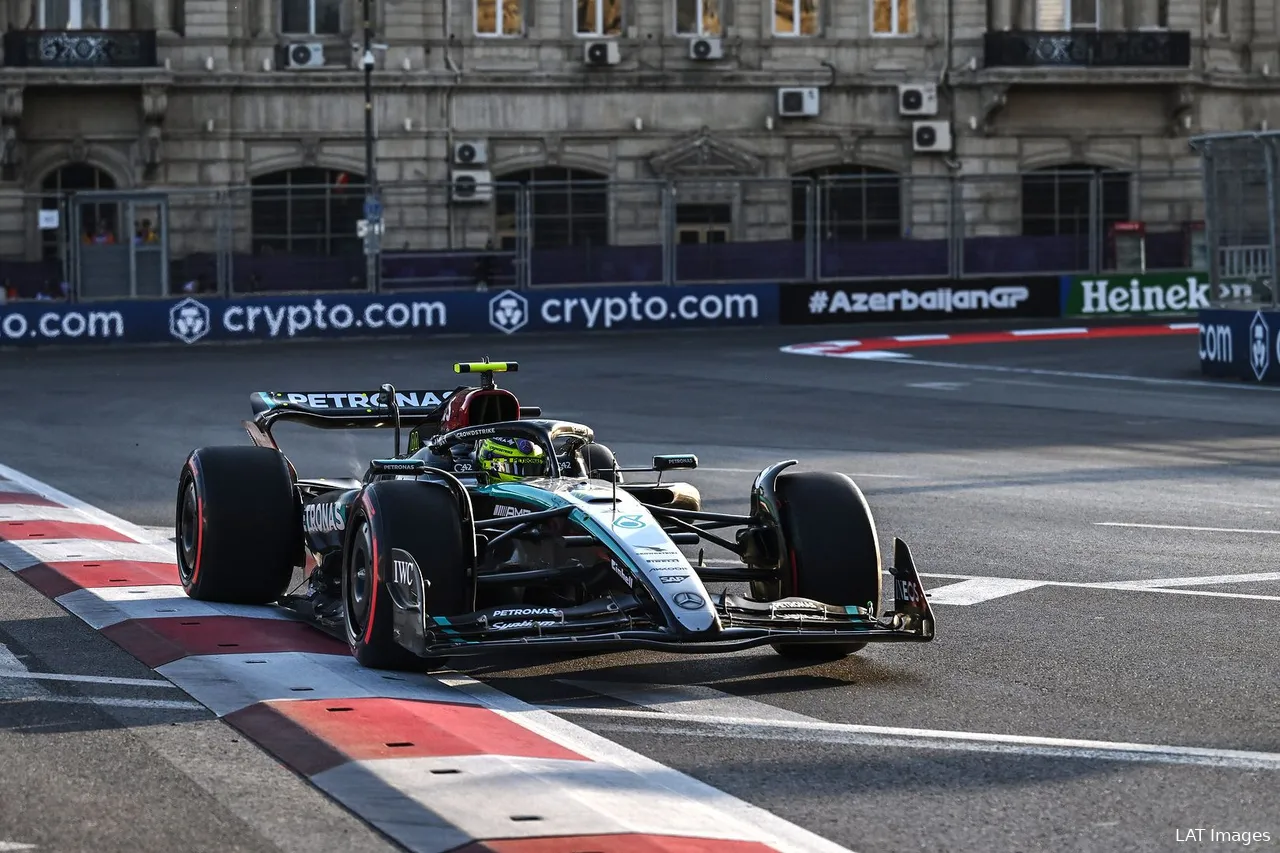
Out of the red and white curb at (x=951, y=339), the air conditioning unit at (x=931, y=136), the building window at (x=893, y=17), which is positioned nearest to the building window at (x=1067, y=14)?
the building window at (x=893, y=17)

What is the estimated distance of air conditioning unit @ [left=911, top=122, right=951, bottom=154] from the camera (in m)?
44.5

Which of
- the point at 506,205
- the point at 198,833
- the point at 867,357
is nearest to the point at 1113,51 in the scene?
the point at 506,205

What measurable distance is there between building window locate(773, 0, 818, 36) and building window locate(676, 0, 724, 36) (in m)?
→ 1.26

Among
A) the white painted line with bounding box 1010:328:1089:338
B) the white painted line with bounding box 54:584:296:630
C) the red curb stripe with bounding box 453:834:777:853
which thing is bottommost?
the red curb stripe with bounding box 453:834:777:853

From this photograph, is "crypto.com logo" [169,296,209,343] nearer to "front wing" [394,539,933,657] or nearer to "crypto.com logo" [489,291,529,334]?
"crypto.com logo" [489,291,529,334]

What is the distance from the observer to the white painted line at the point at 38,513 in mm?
13141

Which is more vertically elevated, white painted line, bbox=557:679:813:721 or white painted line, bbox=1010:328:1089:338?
white painted line, bbox=1010:328:1089:338

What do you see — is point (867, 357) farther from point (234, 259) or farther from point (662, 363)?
point (234, 259)

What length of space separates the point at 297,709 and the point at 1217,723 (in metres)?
3.24

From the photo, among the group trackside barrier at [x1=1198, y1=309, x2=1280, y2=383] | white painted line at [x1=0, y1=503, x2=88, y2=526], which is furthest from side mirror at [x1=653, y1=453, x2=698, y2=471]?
trackside barrier at [x1=1198, y1=309, x2=1280, y2=383]

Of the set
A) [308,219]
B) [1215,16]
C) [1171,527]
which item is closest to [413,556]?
[1171,527]

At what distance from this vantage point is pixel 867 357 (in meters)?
30.2

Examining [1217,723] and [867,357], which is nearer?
[1217,723]

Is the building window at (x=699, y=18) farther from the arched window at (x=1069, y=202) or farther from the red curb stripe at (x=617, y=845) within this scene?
the red curb stripe at (x=617, y=845)
